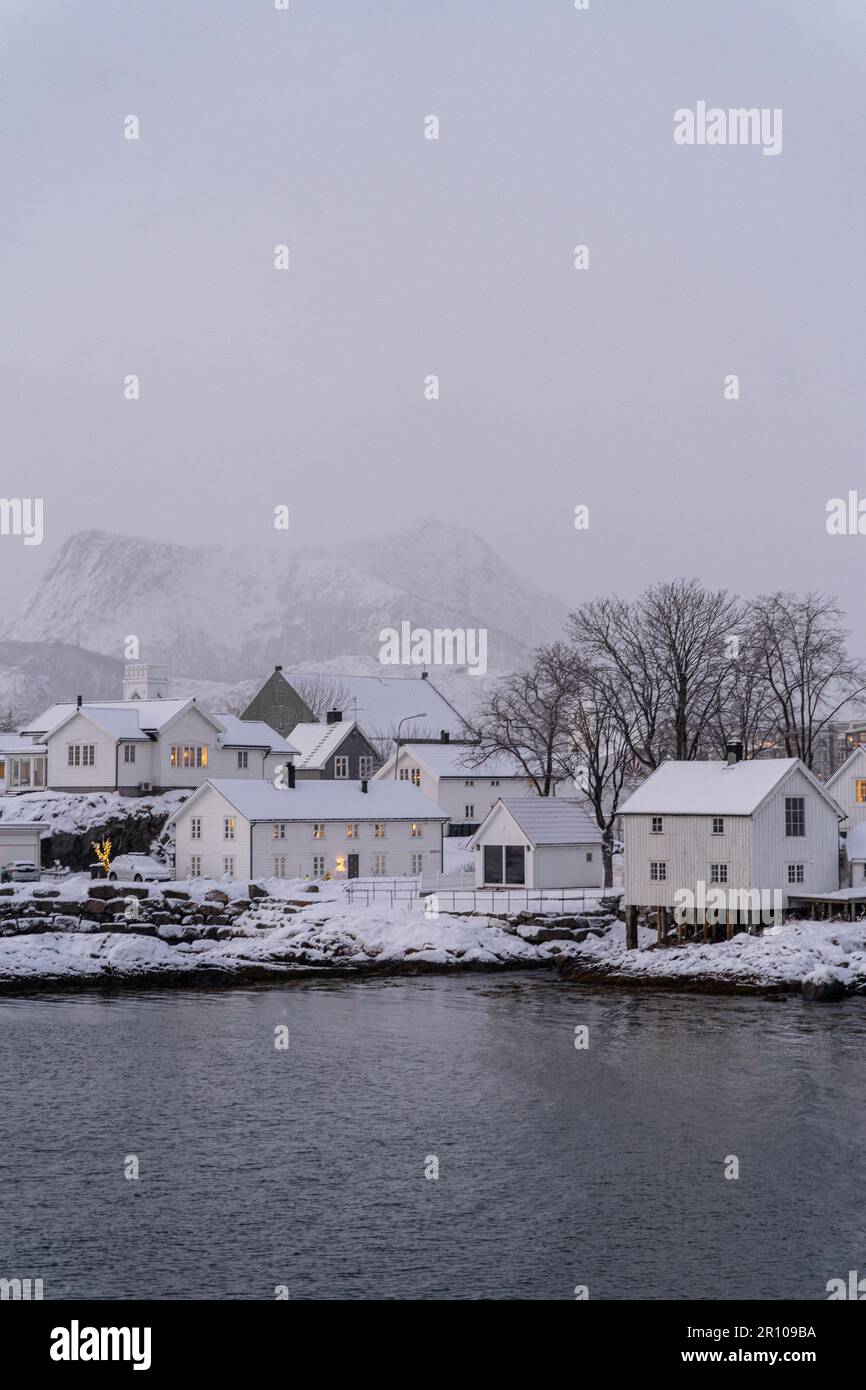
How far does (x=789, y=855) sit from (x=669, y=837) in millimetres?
4736

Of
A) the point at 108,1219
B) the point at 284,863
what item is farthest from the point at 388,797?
the point at 108,1219

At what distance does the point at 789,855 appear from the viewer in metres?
59.4

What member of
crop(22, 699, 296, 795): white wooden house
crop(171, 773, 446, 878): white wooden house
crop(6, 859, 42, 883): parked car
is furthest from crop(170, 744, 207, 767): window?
crop(6, 859, 42, 883): parked car

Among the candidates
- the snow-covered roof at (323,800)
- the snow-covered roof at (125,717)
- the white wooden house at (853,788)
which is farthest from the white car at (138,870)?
the white wooden house at (853,788)

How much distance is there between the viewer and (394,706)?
120m

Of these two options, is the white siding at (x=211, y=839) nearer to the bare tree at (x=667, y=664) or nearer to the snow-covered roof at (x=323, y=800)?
the snow-covered roof at (x=323, y=800)

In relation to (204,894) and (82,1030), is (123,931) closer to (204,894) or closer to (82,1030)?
(204,894)

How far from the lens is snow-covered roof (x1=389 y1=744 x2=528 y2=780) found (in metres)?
92.9

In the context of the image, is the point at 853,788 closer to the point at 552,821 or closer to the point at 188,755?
the point at 552,821

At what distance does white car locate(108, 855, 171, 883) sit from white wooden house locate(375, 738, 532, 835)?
20.6m

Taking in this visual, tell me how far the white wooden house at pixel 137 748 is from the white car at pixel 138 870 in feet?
24.1

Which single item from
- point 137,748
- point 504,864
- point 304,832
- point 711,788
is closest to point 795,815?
point 711,788

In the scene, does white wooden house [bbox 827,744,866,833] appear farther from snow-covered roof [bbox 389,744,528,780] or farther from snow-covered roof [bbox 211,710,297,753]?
snow-covered roof [bbox 211,710,297,753]

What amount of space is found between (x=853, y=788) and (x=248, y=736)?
35.8 meters
